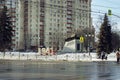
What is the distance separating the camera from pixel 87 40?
128 meters

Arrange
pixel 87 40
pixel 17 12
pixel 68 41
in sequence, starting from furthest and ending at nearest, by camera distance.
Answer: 1. pixel 17 12
2. pixel 87 40
3. pixel 68 41

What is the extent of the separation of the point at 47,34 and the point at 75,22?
1351 centimetres

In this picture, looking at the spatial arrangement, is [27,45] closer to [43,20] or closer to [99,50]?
[43,20]

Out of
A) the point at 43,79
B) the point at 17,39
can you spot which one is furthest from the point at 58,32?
the point at 43,79

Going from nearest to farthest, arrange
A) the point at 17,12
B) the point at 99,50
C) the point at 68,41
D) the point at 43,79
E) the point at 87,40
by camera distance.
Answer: the point at 43,79 < the point at 99,50 < the point at 68,41 < the point at 87,40 < the point at 17,12

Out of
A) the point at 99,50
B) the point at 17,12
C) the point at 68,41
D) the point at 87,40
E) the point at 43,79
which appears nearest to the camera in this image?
the point at 43,79

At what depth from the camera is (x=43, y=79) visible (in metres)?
21.9

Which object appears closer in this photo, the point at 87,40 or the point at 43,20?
the point at 87,40

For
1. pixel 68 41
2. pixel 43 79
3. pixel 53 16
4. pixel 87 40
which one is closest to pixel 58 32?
pixel 53 16

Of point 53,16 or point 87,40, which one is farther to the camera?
point 53,16

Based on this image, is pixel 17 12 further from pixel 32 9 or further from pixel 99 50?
pixel 99 50

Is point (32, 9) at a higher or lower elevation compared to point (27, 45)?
higher

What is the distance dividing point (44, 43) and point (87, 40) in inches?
1766

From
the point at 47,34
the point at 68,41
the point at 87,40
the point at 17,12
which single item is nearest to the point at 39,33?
the point at 47,34
